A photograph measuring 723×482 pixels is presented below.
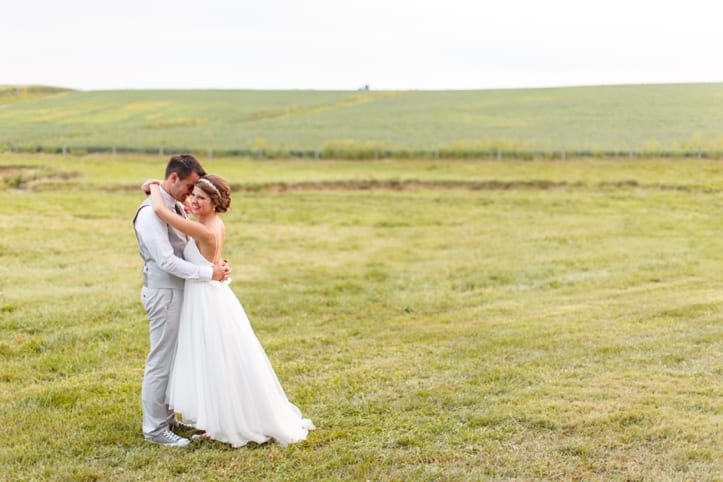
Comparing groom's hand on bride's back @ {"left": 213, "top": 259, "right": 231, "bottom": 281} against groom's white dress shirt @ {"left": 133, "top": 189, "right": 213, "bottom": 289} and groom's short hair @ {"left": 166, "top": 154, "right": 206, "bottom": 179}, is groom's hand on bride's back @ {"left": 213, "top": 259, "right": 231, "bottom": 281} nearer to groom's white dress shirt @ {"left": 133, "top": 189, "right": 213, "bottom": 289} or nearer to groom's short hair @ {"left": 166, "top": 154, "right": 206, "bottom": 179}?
groom's white dress shirt @ {"left": 133, "top": 189, "right": 213, "bottom": 289}

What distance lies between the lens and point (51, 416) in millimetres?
7473

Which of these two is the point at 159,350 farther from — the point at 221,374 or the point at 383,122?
the point at 383,122

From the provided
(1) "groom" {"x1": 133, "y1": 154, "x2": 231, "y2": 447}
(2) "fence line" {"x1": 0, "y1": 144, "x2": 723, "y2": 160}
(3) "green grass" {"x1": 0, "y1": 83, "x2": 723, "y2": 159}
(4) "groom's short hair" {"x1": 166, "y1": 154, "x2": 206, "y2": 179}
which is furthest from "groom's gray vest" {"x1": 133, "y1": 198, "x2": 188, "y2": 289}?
(2) "fence line" {"x1": 0, "y1": 144, "x2": 723, "y2": 160}

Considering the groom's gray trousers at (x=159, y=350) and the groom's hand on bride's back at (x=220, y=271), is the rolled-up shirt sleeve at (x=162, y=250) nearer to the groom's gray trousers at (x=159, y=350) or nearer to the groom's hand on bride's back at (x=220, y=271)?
the groom's hand on bride's back at (x=220, y=271)

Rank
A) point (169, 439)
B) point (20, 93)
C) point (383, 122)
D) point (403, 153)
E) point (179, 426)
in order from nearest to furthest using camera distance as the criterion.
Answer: point (169, 439)
point (179, 426)
point (20, 93)
point (403, 153)
point (383, 122)

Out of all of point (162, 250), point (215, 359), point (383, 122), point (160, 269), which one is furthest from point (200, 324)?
point (383, 122)

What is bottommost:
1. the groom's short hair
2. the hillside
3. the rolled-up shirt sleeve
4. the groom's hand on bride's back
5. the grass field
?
the grass field

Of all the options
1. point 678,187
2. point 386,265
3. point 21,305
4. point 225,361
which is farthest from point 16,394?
point 678,187

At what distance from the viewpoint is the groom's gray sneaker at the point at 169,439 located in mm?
6684

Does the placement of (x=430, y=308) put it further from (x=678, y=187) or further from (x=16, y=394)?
(x=678, y=187)

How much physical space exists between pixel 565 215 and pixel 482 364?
1691 cm

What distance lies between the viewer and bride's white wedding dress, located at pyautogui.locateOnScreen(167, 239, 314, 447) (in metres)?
6.48

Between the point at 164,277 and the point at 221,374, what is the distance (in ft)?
3.12

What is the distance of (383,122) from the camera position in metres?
49.3
